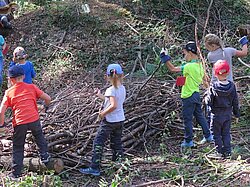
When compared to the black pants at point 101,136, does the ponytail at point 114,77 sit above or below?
above

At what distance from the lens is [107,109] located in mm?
5711

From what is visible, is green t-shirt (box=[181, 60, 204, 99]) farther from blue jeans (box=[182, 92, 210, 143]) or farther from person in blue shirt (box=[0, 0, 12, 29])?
person in blue shirt (box=[0, 0, 12, 29])

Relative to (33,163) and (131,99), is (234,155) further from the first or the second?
(33,163)

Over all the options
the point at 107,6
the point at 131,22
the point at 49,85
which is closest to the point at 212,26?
the point at 131,22

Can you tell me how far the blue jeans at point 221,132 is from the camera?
591cm

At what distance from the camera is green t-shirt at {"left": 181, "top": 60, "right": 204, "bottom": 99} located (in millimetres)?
6398

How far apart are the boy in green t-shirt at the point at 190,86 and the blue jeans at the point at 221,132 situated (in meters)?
0.62

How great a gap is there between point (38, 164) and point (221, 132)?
8.70 ft

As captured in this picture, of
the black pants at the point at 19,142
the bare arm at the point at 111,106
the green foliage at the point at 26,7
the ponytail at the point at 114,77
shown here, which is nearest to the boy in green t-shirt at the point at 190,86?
the ponytail at the point at 114,77

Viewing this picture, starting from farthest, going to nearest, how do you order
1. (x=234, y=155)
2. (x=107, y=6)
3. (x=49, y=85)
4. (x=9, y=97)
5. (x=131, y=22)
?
(x=107, y=6) < (x=131, y=22) < (x=49, y=85) < (x=234, y=155) < (x=9, y=97)

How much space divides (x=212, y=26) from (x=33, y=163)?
7950 mm

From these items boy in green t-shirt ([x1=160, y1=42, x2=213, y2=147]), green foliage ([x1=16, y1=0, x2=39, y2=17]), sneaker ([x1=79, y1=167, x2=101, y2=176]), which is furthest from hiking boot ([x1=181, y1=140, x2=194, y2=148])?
green foliage ([x1=16, y1=0, x2=39, y2=17])

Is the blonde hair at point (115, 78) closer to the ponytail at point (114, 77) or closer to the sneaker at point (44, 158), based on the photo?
the ponytail at point (114, 77)

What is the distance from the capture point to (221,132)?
6004 millimetres
